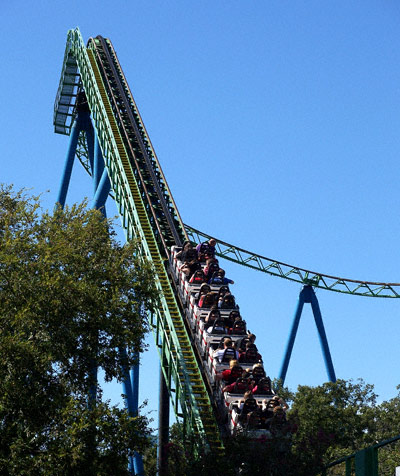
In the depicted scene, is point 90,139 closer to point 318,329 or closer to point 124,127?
point 124,127

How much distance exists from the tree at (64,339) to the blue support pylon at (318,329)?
44.3 ft

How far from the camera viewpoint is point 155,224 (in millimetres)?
19984

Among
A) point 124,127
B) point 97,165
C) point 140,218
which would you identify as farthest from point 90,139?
point 140,218

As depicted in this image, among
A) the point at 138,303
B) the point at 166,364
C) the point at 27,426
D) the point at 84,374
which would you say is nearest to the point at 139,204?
the point at 166,364

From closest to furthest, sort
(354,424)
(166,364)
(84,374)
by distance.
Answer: (84,374)
(166,364)
(354,424)

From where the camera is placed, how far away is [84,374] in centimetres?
1173

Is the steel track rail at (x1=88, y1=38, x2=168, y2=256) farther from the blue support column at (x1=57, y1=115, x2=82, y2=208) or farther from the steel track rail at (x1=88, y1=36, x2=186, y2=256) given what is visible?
the blue support column at (x1=57, y1=115, x2=82, y2=208)

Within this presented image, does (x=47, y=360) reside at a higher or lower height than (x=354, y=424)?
lower

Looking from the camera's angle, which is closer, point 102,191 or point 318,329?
point 102,191

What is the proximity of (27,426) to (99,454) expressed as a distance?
40.9 inches

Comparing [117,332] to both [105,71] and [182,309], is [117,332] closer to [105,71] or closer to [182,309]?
[182,309]

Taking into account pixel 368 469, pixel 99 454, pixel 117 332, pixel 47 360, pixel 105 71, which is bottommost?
pixel 368 469

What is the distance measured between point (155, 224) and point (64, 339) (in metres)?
8.83

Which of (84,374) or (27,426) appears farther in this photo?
(84,374)
